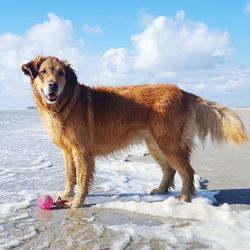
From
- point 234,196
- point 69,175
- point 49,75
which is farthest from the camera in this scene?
point 69,175

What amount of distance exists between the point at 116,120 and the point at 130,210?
1641mm

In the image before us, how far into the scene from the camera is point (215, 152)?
12.6 metres

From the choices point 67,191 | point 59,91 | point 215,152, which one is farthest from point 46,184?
point 215,152

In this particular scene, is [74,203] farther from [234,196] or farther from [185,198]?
[234,196]

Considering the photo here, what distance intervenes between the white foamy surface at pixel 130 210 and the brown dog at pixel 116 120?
56cm

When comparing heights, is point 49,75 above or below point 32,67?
below

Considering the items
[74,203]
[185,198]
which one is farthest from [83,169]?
[185,198]

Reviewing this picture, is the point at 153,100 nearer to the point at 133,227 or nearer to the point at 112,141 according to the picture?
the point at 112,141

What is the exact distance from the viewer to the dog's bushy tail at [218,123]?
7.03 metres

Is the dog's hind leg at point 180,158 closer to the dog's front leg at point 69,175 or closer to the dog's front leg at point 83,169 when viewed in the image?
the dog's front leg at point 83,169

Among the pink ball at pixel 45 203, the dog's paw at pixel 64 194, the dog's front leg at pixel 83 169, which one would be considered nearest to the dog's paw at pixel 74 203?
the dog's front leg at pixel 83 169

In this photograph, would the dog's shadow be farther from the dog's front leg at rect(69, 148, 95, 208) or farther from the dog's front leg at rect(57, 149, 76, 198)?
A: the dog's front leg at rect(57, 149, 76, 198)

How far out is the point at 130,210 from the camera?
6078 mm

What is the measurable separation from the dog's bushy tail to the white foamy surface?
1069mm
